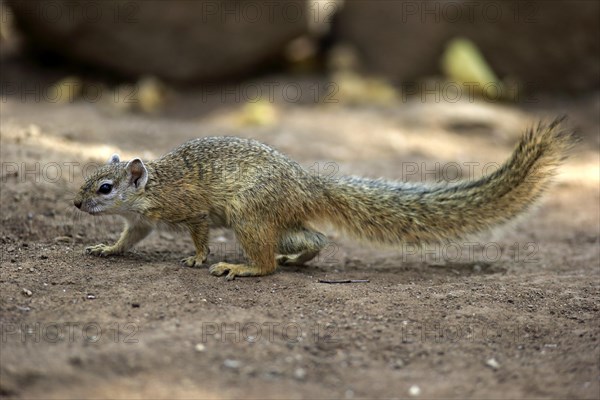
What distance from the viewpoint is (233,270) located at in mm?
5387

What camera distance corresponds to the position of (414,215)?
5.62 metres

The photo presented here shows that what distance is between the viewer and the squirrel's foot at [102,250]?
5.62m

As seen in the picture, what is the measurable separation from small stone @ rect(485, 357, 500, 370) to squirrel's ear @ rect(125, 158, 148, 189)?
2884 mm

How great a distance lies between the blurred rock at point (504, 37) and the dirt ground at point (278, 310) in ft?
13.3

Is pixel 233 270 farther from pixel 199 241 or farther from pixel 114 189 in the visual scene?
pixel 114 189

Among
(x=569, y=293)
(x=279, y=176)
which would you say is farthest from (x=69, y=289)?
(x=569, y=293)

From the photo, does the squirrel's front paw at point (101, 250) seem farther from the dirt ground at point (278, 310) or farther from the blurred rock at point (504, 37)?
the blurred rock at point (504, 37)

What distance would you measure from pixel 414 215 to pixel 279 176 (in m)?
1.10

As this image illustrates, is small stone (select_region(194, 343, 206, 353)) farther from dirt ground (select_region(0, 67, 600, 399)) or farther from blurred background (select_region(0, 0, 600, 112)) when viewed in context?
blurred background (select_region(0, 0, 600, 112))

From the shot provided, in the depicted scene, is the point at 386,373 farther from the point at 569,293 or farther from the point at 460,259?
the point at 460,259

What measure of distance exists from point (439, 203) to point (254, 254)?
4.91 feet

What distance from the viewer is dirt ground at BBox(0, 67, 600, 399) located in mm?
3754

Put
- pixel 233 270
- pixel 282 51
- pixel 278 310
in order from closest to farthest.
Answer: pixel 278 310 < pixel 233 270 < pixel 282 51

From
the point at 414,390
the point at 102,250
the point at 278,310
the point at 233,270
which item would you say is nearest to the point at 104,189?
the point at 102,250
